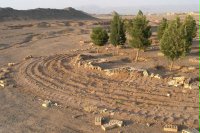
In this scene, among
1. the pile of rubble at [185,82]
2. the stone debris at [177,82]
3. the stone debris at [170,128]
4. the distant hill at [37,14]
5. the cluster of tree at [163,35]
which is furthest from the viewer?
the distant hill at [37,14]

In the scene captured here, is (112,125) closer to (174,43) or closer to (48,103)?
(48,103)

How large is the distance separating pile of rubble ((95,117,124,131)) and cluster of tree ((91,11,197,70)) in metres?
12.0

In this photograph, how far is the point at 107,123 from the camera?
20297mm

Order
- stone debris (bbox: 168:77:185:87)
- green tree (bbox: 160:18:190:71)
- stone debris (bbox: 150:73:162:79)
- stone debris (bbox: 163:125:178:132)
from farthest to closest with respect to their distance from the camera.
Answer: green tree (bbox: 160:18:190:71)
stone debris (bbox: 150:73:162:79)
stone debris (bbox: 168:77:185:87)
stone debris (bbox: 163:125:178:132)

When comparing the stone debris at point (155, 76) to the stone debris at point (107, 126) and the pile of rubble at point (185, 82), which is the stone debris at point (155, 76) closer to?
the pile of rubble at point (185, 82)

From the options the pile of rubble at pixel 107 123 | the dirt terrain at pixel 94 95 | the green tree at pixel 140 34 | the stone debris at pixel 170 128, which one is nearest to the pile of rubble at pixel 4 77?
the dirt terrain at pixel 94 95

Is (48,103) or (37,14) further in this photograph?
(37,14)

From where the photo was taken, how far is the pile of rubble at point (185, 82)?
26186mm

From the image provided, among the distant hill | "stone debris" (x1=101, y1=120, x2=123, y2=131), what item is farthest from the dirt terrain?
the distant hill

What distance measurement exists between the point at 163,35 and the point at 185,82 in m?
6.26

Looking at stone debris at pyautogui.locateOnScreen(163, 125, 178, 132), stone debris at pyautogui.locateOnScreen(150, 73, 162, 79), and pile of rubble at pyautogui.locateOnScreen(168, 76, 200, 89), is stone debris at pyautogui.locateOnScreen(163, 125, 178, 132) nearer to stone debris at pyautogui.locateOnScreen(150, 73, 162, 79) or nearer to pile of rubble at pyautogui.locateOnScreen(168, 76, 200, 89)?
pile of rubble at pyautogui.locateOnScreen(168, 76, 200, 89)

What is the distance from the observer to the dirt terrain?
67.8ft

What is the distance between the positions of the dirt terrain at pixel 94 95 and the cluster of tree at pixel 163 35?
156 cm

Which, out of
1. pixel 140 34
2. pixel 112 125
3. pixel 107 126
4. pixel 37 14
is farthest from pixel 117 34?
pixel 37 14
